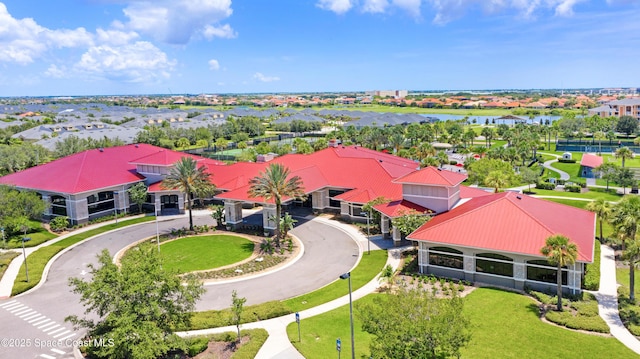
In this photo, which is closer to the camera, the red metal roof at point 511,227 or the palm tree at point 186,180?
the red metal roof at point 511,227

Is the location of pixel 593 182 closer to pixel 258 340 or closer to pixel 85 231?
pixel 258 340

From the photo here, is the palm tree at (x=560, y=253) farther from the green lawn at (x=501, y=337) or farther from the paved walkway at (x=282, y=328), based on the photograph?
the paved walkway at (x=282, y=328)

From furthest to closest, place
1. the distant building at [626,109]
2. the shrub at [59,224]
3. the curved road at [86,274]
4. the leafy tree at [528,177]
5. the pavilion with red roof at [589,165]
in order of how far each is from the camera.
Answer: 1. the distant building at [626,109]
2. the pavilion with red roof at [589,165]
3. the leafy tree at [528,177]
4. the shrub at [59,224]
5. the curved road at [86,274]

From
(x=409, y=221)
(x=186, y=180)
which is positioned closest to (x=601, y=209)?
(x=409, y=221)

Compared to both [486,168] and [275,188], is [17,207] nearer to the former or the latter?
[275,188]

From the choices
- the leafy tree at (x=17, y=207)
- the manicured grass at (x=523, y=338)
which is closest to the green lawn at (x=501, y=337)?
the manicured grass at (x=523, y=338)

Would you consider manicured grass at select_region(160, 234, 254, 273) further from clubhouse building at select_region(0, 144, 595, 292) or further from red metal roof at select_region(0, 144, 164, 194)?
red metal roof at select_region(0, 144, 164, 194)

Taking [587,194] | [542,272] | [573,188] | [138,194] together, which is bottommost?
[587,194]
